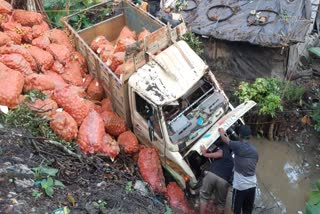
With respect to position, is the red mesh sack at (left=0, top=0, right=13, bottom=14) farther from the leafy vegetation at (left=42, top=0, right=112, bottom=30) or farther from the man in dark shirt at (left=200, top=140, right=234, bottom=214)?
the man in dark shirt at (left=200, top=140, right=234, bottom=214)

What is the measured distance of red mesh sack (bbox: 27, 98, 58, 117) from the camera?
5.94 metres

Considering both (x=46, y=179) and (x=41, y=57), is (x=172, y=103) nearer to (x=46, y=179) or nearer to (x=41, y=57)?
(x=46, y=179)

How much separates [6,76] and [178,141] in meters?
2.73

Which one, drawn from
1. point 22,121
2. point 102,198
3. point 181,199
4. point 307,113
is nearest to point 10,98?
point 22,121

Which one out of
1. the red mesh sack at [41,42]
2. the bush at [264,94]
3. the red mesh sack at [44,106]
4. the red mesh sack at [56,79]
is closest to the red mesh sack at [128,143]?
the red mesh sack at [44,106]

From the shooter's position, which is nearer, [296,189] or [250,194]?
[250,194]

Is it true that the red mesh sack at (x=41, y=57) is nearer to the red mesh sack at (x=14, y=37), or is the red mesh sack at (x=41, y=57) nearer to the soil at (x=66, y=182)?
the red mesh sack at (x=14, y=37)

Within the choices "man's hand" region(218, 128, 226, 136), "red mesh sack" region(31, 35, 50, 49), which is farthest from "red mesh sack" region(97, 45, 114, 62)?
"man's hand" region(218, 128, 226, 136)

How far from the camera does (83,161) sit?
5664 millimetres

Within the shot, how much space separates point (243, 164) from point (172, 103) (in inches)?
51.2

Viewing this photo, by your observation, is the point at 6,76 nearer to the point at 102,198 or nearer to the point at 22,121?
the point at 22,121

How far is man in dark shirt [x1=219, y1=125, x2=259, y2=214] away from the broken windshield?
1.20 feet

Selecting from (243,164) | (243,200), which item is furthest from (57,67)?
(243,200)

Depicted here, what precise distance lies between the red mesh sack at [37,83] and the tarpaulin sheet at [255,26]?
142 inches
